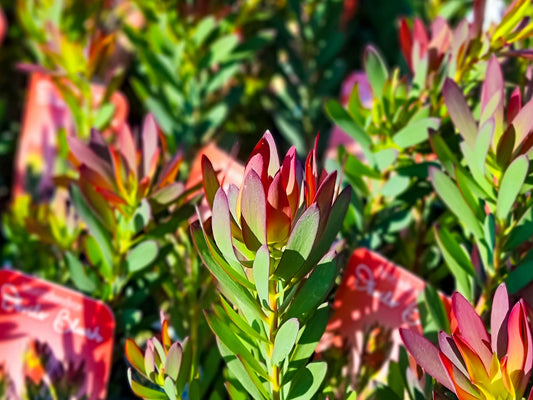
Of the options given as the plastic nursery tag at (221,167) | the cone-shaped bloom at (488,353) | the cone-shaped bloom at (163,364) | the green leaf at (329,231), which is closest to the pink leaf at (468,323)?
the cone-shaped bloom at (488,353)

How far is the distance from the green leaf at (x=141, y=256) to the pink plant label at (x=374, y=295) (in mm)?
204

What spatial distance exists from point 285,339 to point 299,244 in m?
0.08

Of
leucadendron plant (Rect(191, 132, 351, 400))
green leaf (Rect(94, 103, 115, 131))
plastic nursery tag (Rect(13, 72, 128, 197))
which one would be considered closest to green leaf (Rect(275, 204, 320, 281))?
leucadendron plant (Rect(191, 132, 351, 400))

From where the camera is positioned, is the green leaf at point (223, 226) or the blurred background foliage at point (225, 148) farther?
the blurred background foliage at point (225, 148)

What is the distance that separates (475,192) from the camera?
564 millimetres

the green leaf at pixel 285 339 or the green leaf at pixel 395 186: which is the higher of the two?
the green leaf at pixel 395 186

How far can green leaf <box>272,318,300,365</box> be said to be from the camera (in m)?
0.45

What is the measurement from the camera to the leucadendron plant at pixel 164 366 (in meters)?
0.48

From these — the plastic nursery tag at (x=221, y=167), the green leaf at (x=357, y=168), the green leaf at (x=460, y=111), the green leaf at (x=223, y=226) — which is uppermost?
the green leaf at (x=460, y=111)

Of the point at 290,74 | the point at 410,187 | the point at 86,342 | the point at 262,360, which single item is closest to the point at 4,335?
the point at 86,342

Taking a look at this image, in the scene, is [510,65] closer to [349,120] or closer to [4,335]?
[349,120]

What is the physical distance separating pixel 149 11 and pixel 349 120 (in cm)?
53

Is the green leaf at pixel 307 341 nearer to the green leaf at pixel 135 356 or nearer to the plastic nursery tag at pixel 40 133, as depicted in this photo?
the green leaf at pixel 135 356

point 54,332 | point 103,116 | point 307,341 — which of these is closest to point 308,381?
point 307,341
